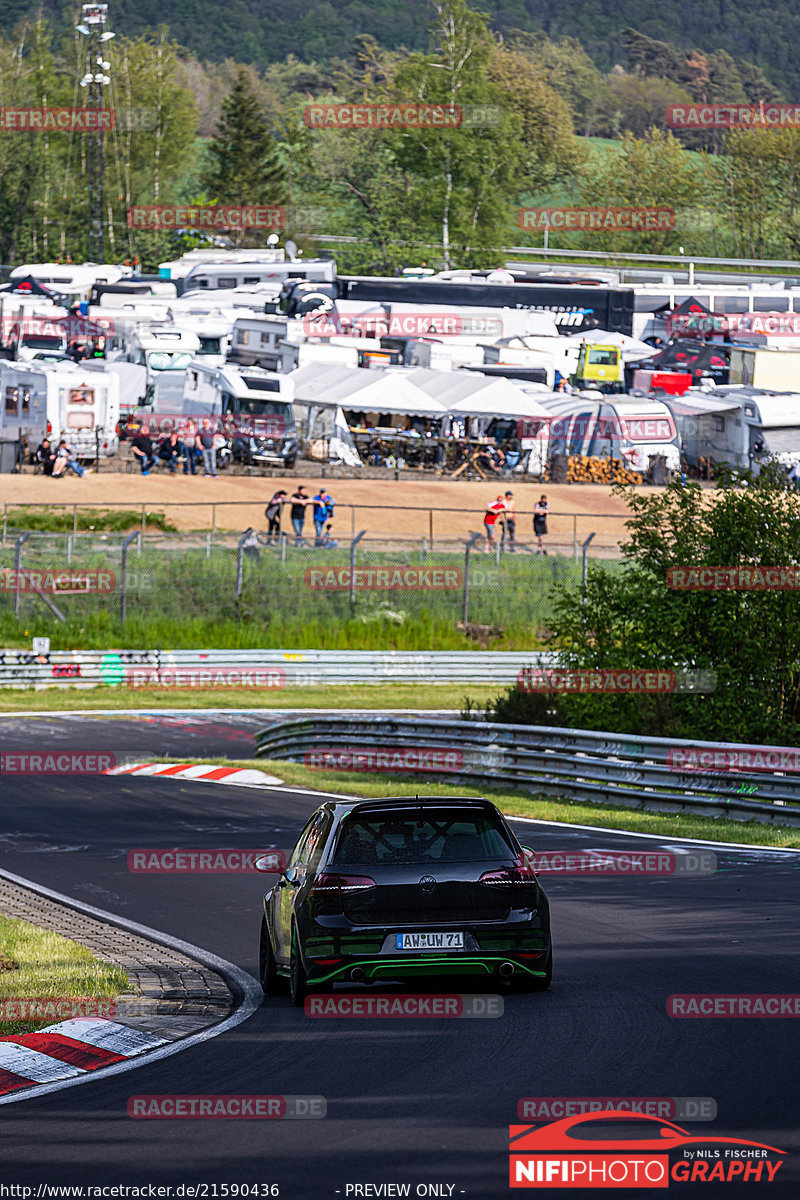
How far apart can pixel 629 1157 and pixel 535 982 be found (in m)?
3.15

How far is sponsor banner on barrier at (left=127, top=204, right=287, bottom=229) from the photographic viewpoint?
109 metres

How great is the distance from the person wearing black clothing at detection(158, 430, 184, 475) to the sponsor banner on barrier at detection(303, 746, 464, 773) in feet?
91.2

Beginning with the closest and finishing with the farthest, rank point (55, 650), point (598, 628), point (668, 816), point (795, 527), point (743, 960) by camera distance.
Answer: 1. point (743, 960)
2. point (668, 816)
3. point (795, 527)
4. point (598, 628)
5. point (55, 650)

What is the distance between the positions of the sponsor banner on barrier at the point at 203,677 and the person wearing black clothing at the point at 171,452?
748 inches

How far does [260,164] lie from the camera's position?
12925cm

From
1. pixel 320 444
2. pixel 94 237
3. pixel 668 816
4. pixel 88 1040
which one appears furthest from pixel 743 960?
pixel 94 237

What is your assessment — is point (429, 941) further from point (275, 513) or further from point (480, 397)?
point (480, 397)

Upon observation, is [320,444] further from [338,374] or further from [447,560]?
[447,560]

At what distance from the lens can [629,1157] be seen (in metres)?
5.93

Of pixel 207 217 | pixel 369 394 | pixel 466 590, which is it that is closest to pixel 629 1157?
pixel 466 590

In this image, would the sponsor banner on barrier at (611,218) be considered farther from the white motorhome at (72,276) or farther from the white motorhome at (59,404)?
the white motorhome at (59,404)

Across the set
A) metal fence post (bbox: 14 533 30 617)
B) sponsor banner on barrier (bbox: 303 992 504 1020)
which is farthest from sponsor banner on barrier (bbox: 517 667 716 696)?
metal fence post (bbox: 14 533 30 617)

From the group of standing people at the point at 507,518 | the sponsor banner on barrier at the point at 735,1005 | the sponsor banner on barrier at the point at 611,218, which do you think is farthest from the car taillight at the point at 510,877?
the sponsor banner on barrier at the point at 611,218

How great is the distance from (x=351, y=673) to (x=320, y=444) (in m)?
20.8
